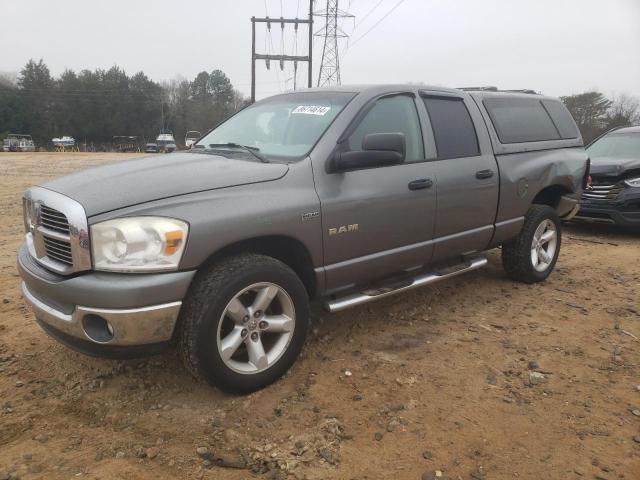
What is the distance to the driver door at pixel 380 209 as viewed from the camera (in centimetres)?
325

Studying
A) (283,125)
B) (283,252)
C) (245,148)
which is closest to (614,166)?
(283,125)

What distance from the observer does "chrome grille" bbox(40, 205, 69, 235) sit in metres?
2.64

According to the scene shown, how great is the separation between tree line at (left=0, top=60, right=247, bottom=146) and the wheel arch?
61.8 meters

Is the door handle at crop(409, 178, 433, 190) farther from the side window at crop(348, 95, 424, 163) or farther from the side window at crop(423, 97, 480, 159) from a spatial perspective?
the side window at crop(423, 97, 480, 159)

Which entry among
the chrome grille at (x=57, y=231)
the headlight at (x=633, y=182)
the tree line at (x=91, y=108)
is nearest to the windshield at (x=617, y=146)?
the headlight at (x=633, y=182)

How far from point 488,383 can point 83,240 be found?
97.8 inches

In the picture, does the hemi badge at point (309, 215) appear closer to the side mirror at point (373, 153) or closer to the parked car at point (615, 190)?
the side mirror at point (373, 153)

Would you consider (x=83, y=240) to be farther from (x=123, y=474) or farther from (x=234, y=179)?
(x=123, y=474)

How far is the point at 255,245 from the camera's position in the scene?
304 centimetres

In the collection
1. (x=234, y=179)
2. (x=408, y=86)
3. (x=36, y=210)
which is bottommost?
(x=36, y=210)

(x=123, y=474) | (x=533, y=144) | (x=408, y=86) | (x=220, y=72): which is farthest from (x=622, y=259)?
(x=220, y=72)

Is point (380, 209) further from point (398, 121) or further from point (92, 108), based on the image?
point (92, 108)

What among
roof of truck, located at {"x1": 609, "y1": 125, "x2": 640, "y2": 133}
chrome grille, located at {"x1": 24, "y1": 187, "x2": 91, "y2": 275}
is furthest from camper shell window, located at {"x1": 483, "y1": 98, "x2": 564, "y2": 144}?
roof of truck, located at {"x1": 609, "y1": 125, "x2": 640, "y2": 133}

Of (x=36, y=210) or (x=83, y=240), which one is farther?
(x=36, y=210)
